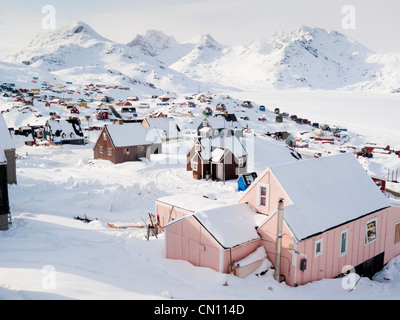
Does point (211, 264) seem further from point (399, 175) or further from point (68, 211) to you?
point (399, 175)

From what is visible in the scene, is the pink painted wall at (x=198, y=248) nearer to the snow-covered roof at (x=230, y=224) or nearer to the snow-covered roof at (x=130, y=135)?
the snow-covered roof at (x=230, y=224)

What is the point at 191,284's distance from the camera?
47.2ft

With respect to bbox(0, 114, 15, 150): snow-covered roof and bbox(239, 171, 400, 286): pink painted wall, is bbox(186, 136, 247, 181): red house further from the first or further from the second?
bbox(239, 171, 400, 286): pink painted wall

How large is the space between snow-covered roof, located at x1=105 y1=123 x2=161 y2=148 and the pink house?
30.0m

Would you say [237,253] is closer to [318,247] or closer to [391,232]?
[318,247]

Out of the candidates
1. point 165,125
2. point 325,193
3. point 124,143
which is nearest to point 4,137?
point 124,143

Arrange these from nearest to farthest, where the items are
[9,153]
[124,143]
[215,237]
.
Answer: [215,237] < [9,153] < [124,143]

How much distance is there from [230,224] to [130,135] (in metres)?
33.5

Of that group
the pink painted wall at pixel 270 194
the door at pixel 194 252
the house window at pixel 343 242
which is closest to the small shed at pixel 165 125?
the pink painted wall at pixel 270 194

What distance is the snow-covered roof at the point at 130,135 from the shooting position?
45969 millimetres

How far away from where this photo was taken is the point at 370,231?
61.2 ft

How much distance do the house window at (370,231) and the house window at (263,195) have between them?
17.5 feet
